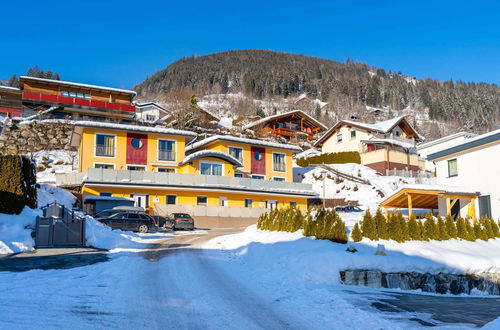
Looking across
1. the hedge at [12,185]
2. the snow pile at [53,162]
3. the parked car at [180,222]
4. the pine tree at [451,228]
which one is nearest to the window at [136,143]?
the snow pile at [53,162]

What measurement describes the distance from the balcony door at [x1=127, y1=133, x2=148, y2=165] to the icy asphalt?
3078 centimetres

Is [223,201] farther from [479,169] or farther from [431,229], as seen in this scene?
[431,229]

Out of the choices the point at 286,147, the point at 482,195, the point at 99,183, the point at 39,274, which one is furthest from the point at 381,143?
the point at 39,274

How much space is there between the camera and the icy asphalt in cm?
786

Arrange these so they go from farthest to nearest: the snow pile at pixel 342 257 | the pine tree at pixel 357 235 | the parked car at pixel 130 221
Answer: the parked car at pixel 130 221 < the pine tree at pixel 357 235 < the snow pile at pixel 342 257

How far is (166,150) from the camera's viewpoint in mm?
44875

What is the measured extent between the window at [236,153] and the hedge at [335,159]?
18209 millimetres

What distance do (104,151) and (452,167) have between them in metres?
30.7

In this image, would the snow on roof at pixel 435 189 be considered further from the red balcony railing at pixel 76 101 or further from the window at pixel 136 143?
the red balcony railing at pixel 76 101

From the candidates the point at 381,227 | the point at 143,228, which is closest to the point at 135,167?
the point at 143,228

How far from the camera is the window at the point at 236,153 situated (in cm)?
4909

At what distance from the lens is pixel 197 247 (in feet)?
67.1

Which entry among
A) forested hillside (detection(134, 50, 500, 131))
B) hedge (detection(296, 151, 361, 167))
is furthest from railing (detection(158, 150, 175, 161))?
forested hillside (detection(134, 50, 500, 131))

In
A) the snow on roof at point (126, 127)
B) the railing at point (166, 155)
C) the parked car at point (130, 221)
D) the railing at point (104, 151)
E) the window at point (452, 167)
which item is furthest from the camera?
the railing at point (166, 155)
